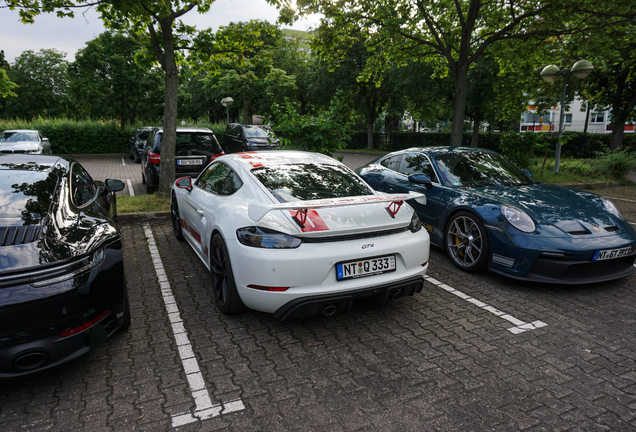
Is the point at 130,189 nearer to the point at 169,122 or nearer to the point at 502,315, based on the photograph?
the point at 169,122

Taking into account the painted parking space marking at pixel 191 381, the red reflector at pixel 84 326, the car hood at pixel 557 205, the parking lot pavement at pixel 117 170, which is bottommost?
the painted parking space marking at pixel 191 381

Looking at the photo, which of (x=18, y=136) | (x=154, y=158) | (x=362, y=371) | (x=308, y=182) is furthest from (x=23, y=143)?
(x=362, y=371)

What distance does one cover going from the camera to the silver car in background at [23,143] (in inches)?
574

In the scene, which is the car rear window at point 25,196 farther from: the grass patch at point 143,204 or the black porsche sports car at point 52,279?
the grass patch at point 143,204

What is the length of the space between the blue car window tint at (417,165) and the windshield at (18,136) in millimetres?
15926

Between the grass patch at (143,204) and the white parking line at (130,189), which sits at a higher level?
the grass patch at (143,204)

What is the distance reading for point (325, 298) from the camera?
10.0ft

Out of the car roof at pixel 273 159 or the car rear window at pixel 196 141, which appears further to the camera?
the car rear window at pixel 196 141

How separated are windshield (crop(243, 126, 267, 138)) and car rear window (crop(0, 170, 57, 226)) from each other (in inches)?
525

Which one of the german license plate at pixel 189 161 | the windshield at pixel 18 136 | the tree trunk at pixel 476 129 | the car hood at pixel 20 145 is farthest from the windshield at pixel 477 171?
the tree trunk at pixel 476 129

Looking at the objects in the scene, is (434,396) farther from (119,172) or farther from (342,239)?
(119,172)

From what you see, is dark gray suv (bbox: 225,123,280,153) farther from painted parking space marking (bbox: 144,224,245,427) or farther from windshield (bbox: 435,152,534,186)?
painted parking space marking (bbox: 144,224,245,427)

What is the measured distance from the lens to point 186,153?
9562mm

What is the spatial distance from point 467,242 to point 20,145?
16.6m
